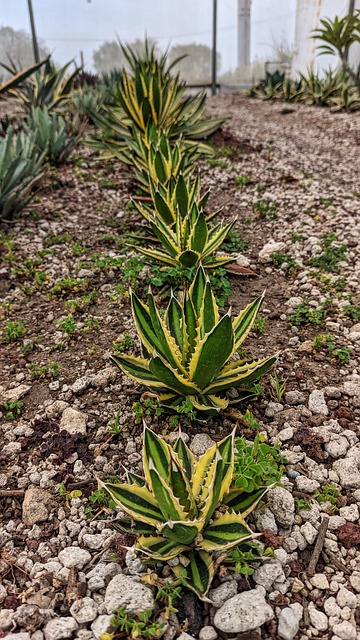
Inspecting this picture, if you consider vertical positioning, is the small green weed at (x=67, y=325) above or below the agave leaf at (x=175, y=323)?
below

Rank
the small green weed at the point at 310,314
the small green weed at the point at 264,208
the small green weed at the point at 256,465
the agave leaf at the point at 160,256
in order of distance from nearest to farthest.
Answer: the small green weed at the point at 256,465, the small green weed at the point at 310,314, the agave leaf at the point at 160,256, the small green weed at the point at 264,208

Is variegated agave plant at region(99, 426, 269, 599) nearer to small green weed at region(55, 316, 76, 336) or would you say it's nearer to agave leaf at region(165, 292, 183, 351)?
agave leaf at region(165, 292, 183, 351)

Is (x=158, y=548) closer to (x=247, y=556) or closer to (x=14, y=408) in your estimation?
(x=247, y=556)

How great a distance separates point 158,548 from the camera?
1250 millimetres

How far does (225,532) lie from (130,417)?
25.7 inches

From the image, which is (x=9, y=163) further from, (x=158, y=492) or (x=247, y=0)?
(x=247, y=0)

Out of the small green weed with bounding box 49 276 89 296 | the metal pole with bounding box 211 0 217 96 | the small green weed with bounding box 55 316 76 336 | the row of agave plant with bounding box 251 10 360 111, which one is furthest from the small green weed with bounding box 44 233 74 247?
the metal pole with bounding box 211 0 217 96

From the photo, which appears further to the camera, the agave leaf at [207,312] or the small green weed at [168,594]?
the agave leaf at [207,312]

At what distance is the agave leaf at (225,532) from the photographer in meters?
1.19

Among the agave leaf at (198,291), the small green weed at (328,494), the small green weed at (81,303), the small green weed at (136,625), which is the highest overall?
the agave leaf at (198,291)

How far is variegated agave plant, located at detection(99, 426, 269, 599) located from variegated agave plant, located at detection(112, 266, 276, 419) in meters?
0.29

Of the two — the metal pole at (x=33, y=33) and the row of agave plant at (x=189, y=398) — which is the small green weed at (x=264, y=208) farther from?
the metal pole at (x=33, y=33)

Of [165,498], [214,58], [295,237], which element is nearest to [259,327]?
[295,237]

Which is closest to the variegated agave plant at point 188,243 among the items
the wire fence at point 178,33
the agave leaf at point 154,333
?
the agave leaf at point 154,333
